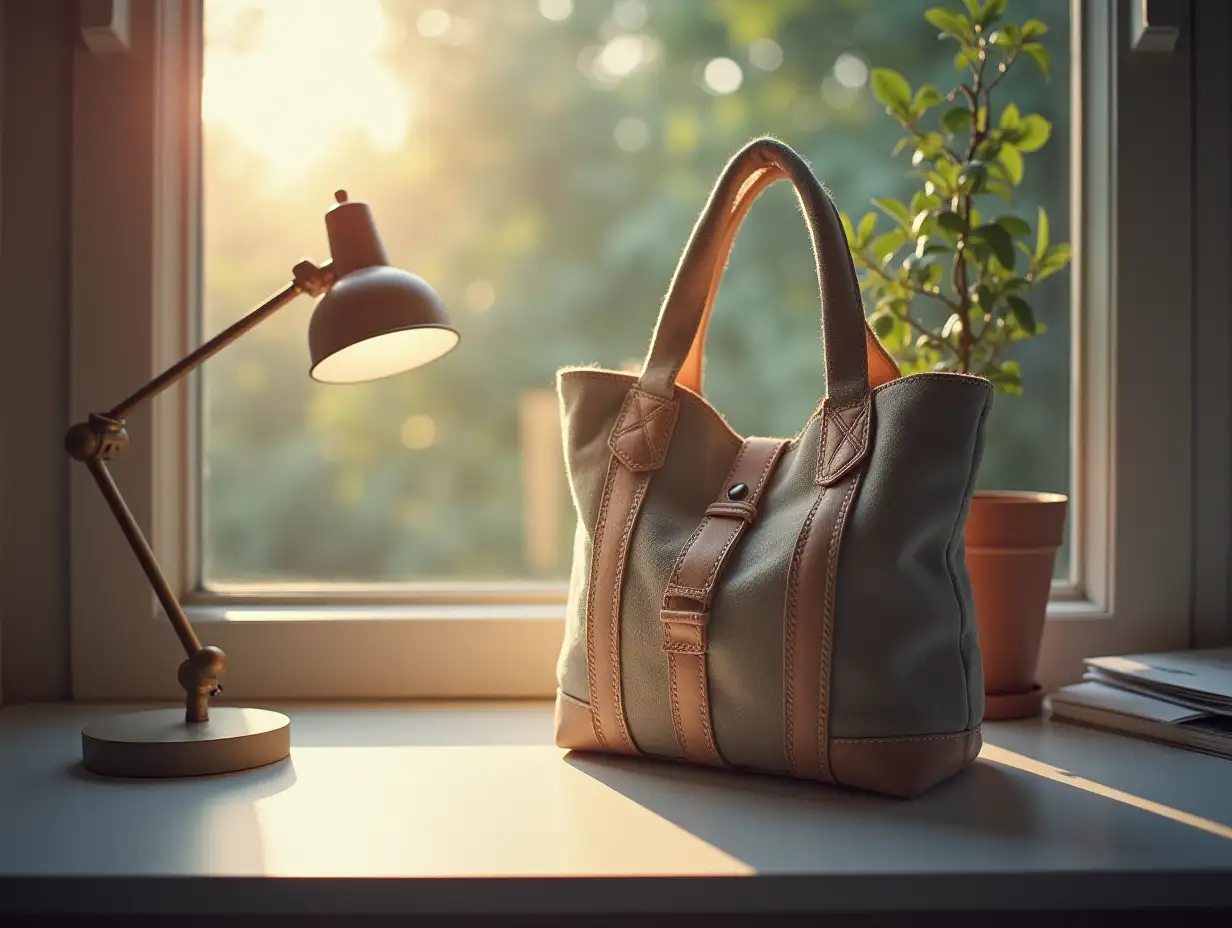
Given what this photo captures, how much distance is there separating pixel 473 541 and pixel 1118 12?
84cm

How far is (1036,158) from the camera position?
1.19 m

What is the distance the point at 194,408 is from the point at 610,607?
0.54 m

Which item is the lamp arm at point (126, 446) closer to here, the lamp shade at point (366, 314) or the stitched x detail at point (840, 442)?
the lamp shade at point (366, 314)

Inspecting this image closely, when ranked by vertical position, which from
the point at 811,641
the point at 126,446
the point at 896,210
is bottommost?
the point at 811,641

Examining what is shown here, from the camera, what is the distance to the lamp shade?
0.80 metres

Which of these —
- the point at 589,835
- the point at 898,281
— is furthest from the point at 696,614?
the point at 898,281

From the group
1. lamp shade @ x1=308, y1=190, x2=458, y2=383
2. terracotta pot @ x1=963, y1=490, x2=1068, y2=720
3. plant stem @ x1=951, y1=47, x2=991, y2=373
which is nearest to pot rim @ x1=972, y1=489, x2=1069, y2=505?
terracotta pot @ x1=963, y1=490, x2=1068, y2=720

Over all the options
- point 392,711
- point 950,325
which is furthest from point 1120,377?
point 392,711

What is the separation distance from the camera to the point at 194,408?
3.66ft

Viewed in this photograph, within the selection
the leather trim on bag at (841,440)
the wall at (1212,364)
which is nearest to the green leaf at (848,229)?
the leather trim on bag at (841,440)

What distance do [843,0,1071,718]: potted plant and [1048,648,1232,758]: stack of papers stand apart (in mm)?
47

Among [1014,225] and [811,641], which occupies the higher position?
[1014,225]

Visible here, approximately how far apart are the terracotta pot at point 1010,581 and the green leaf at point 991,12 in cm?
41

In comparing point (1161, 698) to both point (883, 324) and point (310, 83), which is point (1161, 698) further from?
point (310, 83)
